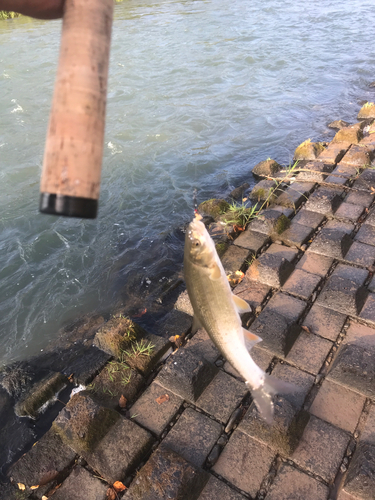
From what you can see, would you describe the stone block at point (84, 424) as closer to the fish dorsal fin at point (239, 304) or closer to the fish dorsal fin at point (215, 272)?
the fish dorsal fin at point (239, 304)

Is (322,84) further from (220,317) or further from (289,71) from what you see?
(220,317)

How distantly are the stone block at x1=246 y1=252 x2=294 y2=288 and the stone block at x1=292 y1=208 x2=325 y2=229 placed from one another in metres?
0.95

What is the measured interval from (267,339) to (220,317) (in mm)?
1337

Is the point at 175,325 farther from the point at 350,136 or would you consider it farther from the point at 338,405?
the point at 350,136

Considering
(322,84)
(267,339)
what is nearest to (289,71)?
(322,84)

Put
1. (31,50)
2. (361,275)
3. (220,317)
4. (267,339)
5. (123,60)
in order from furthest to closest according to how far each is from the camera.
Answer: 1. (31,50)
2. (123,60)
3. (361,275)
4. (267,339)
5. (220,317)

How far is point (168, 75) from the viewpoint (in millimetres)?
12992

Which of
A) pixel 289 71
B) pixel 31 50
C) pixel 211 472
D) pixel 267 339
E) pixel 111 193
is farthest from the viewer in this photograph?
pixel 31 50

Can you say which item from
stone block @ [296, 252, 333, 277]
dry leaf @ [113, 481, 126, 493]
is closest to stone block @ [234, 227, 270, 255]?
stone block @ [296, 252, 333, 277]

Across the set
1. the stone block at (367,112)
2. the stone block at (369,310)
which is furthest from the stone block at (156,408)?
the stone block at (367,112)

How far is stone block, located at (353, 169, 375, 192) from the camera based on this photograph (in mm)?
5348

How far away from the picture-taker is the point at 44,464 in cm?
293

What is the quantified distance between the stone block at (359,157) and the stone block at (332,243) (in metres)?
2.11

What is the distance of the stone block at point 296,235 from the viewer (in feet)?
15.1
